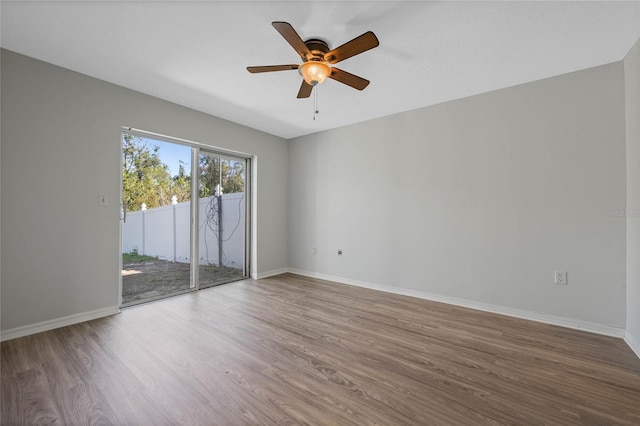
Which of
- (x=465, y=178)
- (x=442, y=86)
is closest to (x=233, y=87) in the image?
(x=442, y=86)

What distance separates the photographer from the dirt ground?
3275mm

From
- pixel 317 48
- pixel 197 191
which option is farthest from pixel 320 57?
pixel 197 191

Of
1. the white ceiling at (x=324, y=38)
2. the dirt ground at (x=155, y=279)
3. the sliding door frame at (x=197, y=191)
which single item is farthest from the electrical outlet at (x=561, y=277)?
the dirt ground at (x=155, y=279)

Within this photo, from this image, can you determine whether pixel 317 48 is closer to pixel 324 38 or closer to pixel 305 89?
pixel 324 38

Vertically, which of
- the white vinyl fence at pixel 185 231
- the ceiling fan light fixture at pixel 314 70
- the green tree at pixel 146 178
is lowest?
the white vinyl fence at pixel 185 231

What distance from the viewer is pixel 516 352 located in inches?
84.1

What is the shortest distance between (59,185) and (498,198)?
4697mm

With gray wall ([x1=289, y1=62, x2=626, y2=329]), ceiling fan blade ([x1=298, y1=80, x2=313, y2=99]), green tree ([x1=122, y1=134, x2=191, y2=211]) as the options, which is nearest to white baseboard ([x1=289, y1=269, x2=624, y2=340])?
gray wall ([x1=289, y1=62, x2=626, y2=329])

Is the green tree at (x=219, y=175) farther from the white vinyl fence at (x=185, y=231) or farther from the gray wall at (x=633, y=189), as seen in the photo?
the gray wall at (x=633, y=189)

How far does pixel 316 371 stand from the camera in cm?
187

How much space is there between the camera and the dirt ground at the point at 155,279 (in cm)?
328

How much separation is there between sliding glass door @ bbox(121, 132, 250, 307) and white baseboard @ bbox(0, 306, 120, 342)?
1.04ft

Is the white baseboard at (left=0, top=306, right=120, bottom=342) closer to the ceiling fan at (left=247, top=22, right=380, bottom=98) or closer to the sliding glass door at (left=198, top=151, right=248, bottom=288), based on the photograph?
the sliding glass door at (left=198, top=151, right=248, bottom=288)

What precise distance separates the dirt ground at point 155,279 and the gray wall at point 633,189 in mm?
4746
